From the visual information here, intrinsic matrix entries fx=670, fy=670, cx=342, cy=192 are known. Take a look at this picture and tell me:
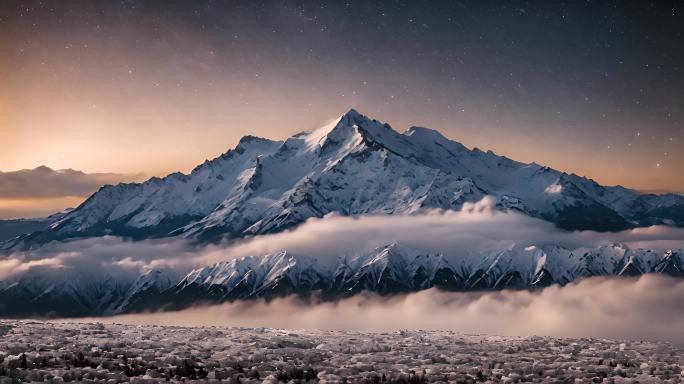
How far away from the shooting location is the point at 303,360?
70.8 m

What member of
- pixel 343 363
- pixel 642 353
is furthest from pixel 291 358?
pixel 642 353

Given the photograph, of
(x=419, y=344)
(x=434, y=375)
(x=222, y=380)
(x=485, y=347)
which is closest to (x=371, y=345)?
(x=419, y=344)

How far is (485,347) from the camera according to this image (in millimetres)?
92312

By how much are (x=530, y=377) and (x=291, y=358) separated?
2493 cm

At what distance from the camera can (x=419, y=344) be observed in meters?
94.4

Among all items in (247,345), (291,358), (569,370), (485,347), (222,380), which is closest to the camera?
(222,380)

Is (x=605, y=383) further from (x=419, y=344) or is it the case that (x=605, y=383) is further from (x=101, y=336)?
(x=101, y=336)

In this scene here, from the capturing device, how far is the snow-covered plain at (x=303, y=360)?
59072 mm

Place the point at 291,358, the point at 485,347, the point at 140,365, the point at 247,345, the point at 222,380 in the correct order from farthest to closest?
the point at 485,347
the point at 247,345
the point at 291,358
the point at 140,365
the point at 222,380

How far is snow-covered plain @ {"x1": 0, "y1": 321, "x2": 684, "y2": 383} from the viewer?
5907 cm

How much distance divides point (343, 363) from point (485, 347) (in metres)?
29.8

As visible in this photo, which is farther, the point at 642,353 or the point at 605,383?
the point at 642,353

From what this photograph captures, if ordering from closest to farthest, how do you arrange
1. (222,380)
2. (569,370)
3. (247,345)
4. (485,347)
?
(222,380), (569,370), (247,345), (485,347)

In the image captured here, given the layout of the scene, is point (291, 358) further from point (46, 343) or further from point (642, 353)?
point (642, 353)
